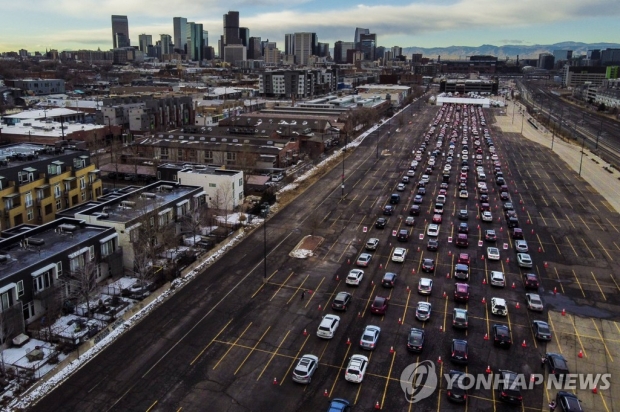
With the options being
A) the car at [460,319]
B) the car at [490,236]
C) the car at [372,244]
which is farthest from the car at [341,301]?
the car at [490,236]

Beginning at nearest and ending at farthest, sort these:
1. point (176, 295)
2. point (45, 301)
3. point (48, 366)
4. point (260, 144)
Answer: point (48, 366)
point (45, 301)
point (176, 295)
point (260, 144)

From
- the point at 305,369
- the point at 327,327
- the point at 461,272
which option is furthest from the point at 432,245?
the point at 305,369

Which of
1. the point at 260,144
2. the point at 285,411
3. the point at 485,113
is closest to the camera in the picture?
the point at 285,411

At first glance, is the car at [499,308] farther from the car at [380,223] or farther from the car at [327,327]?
the car at [380,223]

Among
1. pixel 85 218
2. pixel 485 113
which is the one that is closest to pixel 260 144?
pixel 85 218

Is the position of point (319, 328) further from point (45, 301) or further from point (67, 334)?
point (45, 301)

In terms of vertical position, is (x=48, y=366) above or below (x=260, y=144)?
below
